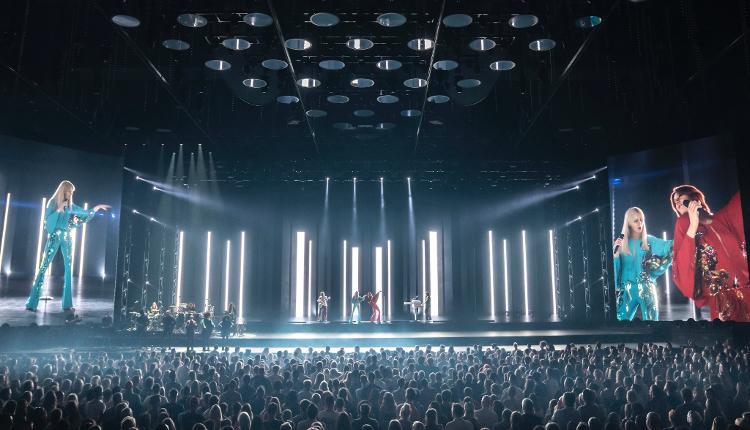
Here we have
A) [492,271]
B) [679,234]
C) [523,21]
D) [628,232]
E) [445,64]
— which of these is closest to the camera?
[523,21]

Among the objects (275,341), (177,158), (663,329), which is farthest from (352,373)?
(177,158)

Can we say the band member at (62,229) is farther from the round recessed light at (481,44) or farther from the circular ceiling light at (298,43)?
the round recessed light at (481,44)

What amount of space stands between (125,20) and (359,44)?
16.0 ft

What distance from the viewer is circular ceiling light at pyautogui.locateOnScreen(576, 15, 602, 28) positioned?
11703mm

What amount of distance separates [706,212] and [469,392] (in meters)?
14.6

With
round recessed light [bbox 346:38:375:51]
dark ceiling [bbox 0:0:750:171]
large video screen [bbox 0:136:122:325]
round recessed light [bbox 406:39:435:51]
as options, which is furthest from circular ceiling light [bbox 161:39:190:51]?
large video screen [bbox 0:136:122:325]

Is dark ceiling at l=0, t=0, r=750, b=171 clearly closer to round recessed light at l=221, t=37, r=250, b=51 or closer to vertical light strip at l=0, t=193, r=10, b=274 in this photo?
round recessed light at l=221, t=37, r=250, b=51

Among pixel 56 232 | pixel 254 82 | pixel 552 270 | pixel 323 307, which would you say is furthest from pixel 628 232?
pixel 56 232

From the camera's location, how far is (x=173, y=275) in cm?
2394

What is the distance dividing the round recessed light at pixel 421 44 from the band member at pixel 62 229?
13.2 meters

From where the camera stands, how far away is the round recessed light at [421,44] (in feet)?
40.8

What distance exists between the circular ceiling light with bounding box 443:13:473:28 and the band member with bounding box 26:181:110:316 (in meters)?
14.3

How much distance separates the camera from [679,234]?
19031 mm

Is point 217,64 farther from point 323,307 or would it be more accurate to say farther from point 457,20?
point 323,307
